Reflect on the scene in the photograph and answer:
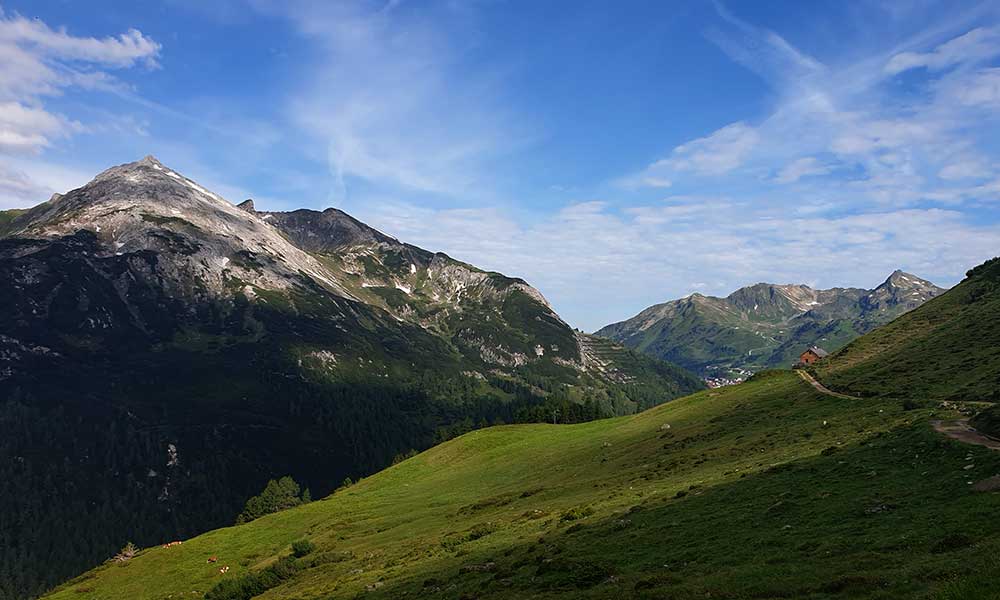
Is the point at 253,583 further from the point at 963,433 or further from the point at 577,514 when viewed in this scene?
the point at 963,433

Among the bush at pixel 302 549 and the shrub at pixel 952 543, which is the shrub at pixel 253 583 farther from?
the shrub at pixel 952 543

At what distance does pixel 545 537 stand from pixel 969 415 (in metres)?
35.7

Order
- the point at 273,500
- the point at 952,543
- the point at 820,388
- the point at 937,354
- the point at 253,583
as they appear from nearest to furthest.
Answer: the point at 952,543, the point at 253,583, the point at 937,354, the point at 820,388, the point at 273,500

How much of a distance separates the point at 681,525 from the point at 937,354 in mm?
64490

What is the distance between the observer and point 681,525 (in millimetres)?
35438

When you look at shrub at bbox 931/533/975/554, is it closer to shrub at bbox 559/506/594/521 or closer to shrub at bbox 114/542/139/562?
shrub at bbox 559/506/594/521

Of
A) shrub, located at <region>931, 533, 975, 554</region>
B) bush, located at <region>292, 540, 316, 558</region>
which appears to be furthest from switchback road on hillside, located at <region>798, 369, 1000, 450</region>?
bush, located at <region>292, 540, 316, 558</region>

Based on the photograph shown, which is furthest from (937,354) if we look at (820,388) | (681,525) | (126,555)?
(126,555)

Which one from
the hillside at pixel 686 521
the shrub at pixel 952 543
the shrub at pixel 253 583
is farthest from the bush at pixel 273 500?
the shrub at pixel 952 543

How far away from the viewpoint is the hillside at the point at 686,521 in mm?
23359

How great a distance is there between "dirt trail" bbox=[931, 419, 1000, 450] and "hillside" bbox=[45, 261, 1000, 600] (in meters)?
1.19

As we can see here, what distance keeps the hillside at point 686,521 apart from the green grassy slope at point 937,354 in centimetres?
93

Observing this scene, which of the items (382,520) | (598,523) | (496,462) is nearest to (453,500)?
(382,520)

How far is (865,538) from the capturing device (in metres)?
25.2
